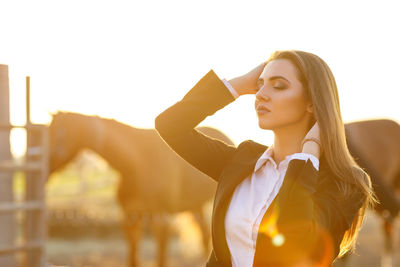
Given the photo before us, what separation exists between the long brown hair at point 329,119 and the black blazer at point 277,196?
0.04m

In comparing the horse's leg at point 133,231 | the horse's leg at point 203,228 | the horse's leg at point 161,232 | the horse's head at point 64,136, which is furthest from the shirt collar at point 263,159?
the horse's leg at point 203,228

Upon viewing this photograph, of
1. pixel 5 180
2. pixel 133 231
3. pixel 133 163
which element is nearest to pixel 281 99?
pixel 5 180

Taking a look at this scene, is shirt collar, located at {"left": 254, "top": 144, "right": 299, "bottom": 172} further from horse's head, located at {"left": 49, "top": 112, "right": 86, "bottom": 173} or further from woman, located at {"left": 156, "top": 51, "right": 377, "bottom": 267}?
horse's head, located at {"left": 49, "top": 112, "right": 86, "bottom": 173}

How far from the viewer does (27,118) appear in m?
3.63

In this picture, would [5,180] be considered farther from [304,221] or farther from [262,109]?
[304,221]

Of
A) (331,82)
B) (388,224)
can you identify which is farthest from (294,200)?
(388,224)

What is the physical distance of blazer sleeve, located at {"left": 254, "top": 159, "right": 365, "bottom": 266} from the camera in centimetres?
156

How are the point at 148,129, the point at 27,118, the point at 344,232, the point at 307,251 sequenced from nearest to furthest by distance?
1. the point at 307,251
2. the point at 344,232
3. the point at 27,118
4. the point at 148,129

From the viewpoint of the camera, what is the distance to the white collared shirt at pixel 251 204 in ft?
5.74

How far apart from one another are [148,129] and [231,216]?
16.2 feet

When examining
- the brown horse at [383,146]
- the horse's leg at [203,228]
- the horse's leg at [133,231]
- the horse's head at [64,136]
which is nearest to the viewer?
the horse's head at [64,136]

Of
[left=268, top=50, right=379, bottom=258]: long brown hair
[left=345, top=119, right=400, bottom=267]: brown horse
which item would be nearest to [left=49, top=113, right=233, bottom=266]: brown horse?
[left=345, top=119, right=400, bottom=267]: brown horse

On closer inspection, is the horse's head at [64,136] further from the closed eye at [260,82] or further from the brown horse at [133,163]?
the closed eye at [260,82]

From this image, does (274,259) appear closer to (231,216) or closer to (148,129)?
(231,216)
